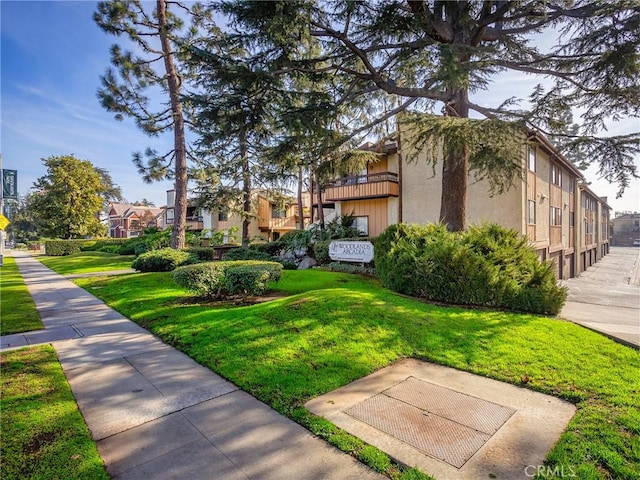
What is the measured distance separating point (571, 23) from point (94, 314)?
44.8 ft

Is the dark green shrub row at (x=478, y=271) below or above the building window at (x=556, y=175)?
below

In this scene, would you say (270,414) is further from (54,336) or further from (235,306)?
(54,336)

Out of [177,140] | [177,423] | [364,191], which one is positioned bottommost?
[177,423]

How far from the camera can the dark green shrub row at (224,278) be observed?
311 inches

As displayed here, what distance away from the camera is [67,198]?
1346 inches

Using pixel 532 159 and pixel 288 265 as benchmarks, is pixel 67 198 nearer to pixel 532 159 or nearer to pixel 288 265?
pixel 288 265

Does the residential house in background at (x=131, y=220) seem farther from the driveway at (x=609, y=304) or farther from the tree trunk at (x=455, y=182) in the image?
the driveway at (x=609, y=304)

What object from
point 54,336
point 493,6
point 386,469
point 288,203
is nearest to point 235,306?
point 54,336

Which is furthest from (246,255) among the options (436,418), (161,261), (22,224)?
(22,224)

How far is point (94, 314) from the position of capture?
25.7 feet

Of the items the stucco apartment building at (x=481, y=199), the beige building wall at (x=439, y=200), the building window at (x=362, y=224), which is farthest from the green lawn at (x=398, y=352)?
the building window at (x=362, y=224)

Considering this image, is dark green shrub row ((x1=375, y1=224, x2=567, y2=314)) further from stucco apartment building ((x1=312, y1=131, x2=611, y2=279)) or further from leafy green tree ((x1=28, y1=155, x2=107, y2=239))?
leafy green tree ((x1=28, y1=155, x2=107, y2=239))

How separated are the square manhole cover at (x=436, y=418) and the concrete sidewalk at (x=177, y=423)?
0.60m

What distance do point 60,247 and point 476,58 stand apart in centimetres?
3766
